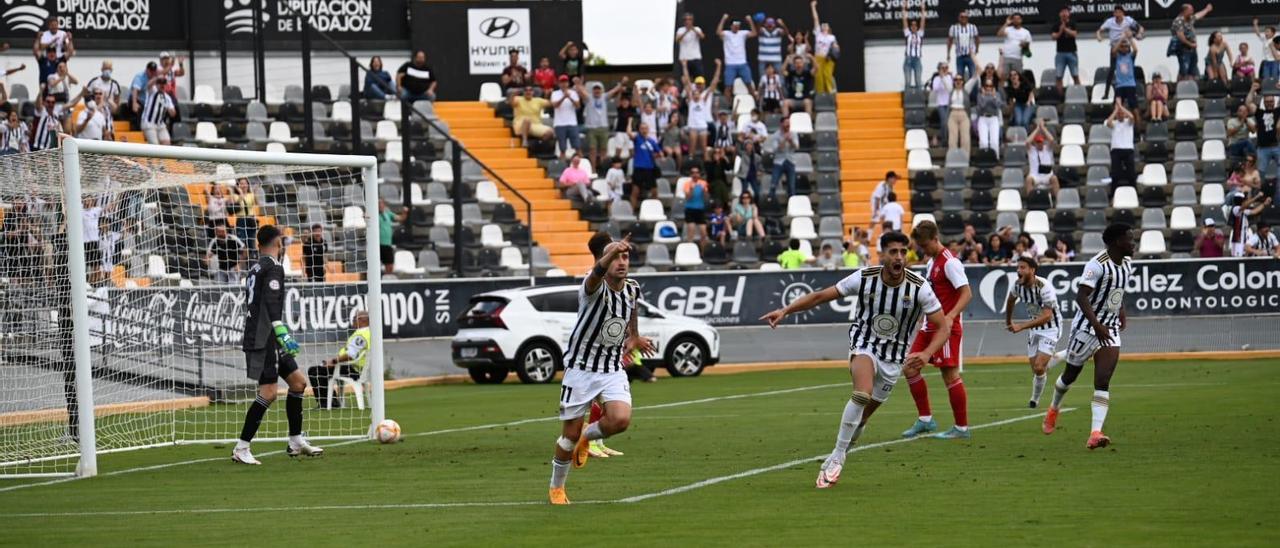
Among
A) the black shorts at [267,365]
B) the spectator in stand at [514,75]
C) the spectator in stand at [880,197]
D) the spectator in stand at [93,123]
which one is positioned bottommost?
the black shorts at [267,365]

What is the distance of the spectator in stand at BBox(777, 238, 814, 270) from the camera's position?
105ft

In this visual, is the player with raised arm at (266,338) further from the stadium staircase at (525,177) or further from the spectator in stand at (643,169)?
the spectator in stand at (643,169)

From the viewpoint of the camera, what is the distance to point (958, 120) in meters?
36.9

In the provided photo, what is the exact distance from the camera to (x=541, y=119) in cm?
3734

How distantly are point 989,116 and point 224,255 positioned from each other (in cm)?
1965

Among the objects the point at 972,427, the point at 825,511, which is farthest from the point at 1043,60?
the point at 825,511

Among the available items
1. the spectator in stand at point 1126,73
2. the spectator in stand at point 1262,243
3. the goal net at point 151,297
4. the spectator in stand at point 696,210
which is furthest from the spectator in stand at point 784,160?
the goal net at point 151,297

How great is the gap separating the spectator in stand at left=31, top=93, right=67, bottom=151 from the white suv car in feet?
27.3

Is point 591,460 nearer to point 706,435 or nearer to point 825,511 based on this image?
point 706,435

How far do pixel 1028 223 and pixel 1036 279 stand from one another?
14224mm

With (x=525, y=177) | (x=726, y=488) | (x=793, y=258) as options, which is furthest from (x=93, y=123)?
(x=726, y=488)

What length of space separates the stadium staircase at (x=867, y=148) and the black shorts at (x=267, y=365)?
69.0ft

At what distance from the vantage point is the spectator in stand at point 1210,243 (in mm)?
32312

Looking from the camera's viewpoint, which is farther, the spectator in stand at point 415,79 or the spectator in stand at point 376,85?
the spectator in stand at point 415,79
